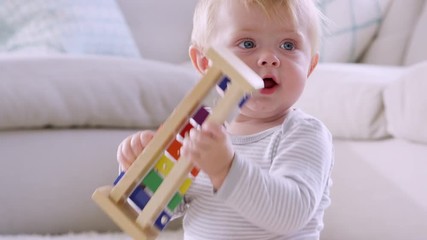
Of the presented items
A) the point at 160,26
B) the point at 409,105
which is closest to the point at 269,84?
the point at 409,105

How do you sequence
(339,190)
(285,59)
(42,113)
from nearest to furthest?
(285,59) → (339,190) → (42,113)

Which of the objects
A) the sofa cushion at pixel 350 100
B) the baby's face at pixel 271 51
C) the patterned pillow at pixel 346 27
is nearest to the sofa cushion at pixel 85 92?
the sofa cushion at pixel 350 100

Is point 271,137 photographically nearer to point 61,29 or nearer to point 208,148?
point 208,148

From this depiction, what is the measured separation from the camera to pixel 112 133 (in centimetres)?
153

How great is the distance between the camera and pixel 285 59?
0.89 meters

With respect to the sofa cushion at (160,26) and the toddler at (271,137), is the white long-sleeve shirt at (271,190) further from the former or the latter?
the sofa cushion at (160,26)

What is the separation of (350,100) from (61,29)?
89 cm

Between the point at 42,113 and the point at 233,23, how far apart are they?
67cm

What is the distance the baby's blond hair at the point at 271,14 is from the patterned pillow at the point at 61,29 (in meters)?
1.17

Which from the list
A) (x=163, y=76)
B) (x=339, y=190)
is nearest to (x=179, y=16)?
(x=163, y=76)

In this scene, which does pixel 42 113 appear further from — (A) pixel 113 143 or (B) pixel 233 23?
(B) pixel 233 23

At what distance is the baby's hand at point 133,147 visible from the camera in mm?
886

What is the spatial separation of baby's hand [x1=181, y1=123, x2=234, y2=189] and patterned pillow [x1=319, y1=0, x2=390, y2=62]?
5.25ft

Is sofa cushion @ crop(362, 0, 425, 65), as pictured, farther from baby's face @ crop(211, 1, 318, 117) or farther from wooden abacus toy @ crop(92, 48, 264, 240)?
→ wooden abacus toy @ crop(92, 48, 264, 240)
